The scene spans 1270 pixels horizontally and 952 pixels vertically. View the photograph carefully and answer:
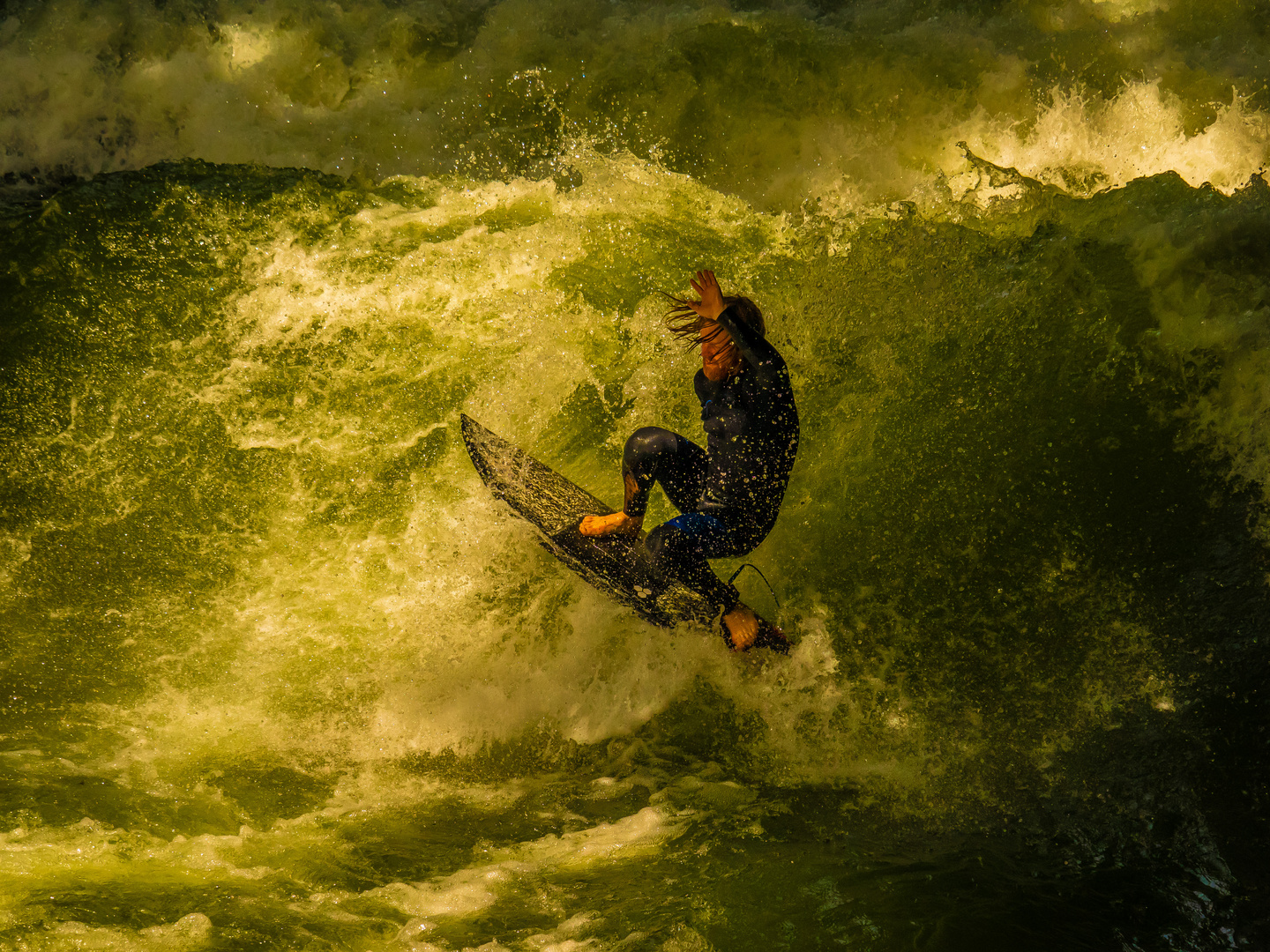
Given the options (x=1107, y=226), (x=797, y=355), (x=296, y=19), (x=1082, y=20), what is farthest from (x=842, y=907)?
(x=296, y=19)

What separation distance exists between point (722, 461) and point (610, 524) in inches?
24.4

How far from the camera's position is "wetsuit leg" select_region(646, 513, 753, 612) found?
10.5 feet

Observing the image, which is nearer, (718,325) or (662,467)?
(718,325)

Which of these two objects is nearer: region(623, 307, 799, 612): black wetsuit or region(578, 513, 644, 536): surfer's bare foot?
region(623, 307, 799, 612): black wetsuit

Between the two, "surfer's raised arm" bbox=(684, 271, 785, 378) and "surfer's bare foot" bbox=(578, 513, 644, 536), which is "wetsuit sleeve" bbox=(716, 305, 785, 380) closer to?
"surfer's raised arm" bbox=(684, 271, 785, 378)

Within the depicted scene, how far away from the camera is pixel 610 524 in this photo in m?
3.36

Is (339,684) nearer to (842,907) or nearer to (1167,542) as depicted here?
(842,907)

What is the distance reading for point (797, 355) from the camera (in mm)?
4617

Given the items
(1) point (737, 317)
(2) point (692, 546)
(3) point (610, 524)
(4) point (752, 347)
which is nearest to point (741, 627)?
(2) point (692, 546)

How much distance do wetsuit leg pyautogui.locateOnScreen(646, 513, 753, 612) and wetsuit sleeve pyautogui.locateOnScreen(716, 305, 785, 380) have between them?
67 cm

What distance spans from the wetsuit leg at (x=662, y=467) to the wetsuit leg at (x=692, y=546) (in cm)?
10

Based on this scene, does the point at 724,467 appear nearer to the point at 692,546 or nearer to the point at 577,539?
the point at 692,546

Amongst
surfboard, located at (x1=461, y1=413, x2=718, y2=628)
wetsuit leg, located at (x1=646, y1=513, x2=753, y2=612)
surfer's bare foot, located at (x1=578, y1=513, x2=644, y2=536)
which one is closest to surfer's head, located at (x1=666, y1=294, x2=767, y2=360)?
wetsuit leg, located at (x1=646, y1=513, x2=753, y2=612)

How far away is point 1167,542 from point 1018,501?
0.70 metres
